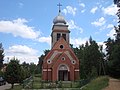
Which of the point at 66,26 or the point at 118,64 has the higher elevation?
the point at 66,26

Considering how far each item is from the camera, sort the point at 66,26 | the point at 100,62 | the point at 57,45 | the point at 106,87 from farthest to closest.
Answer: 1. the point at 66,26
2. the point at 57,45
3. the point at 100,62
4. the point at 106,87

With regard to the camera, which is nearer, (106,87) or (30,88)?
(106,87)

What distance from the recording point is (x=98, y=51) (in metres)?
51.1

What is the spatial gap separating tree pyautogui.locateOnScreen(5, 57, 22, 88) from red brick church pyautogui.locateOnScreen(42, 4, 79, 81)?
48.9 feet

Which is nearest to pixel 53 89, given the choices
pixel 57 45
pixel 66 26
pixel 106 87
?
pixel 106 87

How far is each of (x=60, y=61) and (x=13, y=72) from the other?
54.0 feet

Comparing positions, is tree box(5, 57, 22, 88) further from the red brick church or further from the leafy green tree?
the leafy green tree

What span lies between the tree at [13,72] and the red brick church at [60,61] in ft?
48.9

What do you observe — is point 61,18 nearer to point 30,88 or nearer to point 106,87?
point 30,88

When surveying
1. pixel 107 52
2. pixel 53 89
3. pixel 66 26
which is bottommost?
pixel 53 89

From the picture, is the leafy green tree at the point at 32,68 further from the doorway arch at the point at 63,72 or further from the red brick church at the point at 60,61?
the doorway arch at the point at 63,72

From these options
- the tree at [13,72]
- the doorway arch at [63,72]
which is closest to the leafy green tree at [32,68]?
the doorway arch at [63,72]

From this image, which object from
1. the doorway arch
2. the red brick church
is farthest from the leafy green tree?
the doorway arch

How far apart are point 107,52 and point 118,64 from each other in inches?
564
